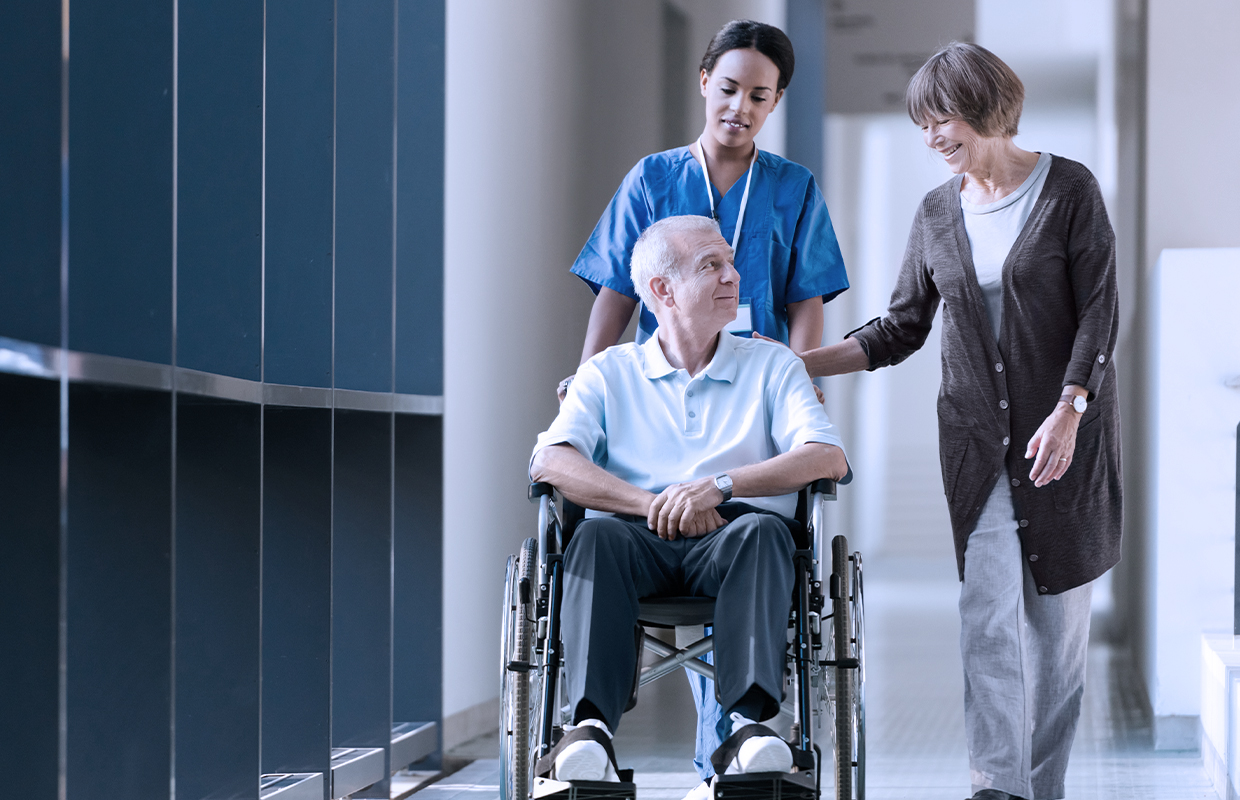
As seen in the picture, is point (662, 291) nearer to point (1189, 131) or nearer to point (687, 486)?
point (687, 486)

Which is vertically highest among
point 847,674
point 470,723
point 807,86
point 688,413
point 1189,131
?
point 807,86

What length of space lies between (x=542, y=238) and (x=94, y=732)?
2.52 m

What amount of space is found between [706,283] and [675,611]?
59 centimetres

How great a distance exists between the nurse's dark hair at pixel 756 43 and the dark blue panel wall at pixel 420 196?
1.01m

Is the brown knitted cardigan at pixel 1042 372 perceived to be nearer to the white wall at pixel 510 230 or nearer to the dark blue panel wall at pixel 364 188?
the dark blue panel wall at pixel 364 188

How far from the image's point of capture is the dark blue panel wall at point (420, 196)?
3271mm

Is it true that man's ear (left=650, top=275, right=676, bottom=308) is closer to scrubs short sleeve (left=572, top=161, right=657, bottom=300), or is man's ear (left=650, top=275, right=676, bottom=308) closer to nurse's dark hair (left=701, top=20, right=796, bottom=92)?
scrubs short sleeve (left=572, top=161, right=657, bottom=300)

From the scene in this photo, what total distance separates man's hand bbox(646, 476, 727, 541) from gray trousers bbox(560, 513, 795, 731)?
5 centimetres

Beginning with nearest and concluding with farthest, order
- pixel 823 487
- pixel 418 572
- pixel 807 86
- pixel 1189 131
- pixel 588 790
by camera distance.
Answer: pixel 588 790 → pixel 823 487 → pixel 418 572 → pixel 1189 131 → pixel 807 86

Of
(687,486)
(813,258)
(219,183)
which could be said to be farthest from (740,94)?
(219,183)

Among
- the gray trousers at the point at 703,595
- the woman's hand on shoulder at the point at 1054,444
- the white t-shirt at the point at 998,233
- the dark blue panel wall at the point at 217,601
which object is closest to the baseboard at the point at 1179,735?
the woman's hand on shoulder at the point at 1054,444

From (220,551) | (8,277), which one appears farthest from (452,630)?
(8,277)

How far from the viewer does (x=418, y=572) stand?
10.8ft

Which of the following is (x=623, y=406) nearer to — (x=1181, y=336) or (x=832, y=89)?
(x=1181, y=336)
